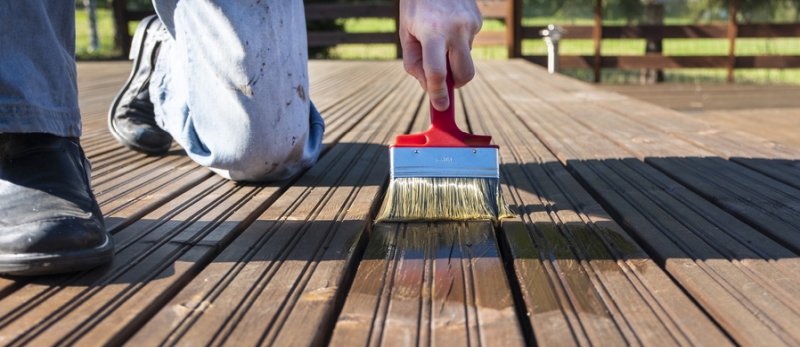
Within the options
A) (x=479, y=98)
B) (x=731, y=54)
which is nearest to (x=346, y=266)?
(x=479, y=98)

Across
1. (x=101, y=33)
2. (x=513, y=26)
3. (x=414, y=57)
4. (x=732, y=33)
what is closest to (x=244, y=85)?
(x=414, y=57)

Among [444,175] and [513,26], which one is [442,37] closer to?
[444,175]

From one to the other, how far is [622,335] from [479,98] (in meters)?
2.76

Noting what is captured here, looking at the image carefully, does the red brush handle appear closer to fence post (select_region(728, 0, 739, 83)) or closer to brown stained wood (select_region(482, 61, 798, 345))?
brown stained wood (select_region(482, 61, 798, 345))

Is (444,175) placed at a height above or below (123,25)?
below

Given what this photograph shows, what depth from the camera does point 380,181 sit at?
168 cm

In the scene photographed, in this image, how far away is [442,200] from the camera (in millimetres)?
1335

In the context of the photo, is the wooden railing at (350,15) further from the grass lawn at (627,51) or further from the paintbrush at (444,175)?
the paintbrush at (444,175)

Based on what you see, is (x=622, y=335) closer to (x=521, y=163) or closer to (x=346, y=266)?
(x=346, y=266)

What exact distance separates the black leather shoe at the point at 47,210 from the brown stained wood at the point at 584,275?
0.66 meters

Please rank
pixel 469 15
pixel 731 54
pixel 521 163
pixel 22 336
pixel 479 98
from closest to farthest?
pixel 22 336
pixel 469 15
pixel 521 163
pixel 479 98
pixel 731 54

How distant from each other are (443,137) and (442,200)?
124 millimetres

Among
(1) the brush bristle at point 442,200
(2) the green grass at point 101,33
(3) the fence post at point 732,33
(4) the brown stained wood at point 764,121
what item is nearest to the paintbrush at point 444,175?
(1) the brush bristle at point 442,200

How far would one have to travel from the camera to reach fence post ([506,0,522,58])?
7574mm
